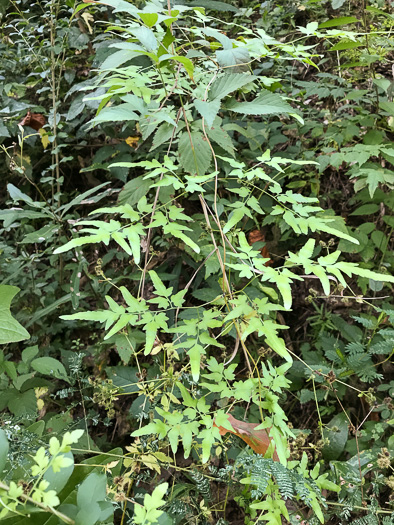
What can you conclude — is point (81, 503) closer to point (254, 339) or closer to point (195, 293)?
point (195, 293)

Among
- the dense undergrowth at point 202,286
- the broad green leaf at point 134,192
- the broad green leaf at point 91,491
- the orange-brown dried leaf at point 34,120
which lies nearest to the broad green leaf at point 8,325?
the dense undergrowth at point 202,286

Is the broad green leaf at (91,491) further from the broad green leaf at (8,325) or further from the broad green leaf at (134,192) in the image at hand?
the broad green leaf at (134,192)

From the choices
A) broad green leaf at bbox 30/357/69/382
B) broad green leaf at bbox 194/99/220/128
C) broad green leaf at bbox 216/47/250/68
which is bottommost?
broad green leaf at bbox 30/357/69/382

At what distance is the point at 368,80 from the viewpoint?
6.06 ft

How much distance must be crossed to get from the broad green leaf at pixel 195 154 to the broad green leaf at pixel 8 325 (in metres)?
0.59

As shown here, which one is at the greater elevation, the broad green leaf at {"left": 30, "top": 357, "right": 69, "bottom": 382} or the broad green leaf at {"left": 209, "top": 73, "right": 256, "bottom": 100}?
the broad green leaf at {"left": 209, "top": 73, "right": 256, "bottom": 100}

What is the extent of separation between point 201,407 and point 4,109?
62.7 inches

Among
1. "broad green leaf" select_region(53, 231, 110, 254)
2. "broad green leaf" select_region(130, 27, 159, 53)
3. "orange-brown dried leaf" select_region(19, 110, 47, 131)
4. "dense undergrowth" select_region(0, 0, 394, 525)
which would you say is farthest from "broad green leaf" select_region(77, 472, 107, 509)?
"orange-brown dried leaf" select_region(19, 110, 47, 131)

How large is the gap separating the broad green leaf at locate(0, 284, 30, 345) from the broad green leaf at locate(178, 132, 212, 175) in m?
0.59

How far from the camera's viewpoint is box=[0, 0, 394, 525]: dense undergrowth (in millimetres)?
754

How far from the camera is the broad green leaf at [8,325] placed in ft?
3.35

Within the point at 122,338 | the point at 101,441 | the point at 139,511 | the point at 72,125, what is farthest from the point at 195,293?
the point at 72,125

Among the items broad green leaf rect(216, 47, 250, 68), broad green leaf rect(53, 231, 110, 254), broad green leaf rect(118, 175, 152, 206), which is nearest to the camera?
broad green leaf rect(53, 231, 110, 254)

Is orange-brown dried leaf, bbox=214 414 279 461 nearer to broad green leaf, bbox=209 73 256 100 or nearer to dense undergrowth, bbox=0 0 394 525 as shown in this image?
dense undergrowth, bbox=0 0 394 525
